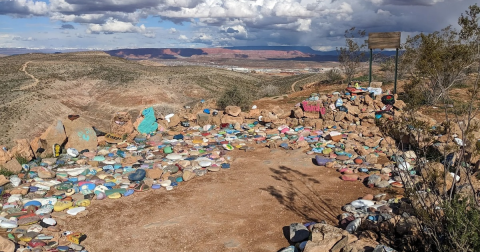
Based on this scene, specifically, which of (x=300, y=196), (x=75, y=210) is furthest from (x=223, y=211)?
(x=75, y=210)

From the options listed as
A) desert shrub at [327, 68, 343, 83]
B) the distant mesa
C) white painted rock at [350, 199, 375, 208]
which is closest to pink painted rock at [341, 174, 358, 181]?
white painted rock at [350, 199, 375, 208]

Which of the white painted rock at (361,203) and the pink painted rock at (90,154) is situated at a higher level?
the pink painted rock at (90,154)

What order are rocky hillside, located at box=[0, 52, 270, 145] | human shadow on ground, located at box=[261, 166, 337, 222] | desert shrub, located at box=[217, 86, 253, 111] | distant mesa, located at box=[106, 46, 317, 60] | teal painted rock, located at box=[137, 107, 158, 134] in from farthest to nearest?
distant mesa, located at box=[106, 46, 317, 60], rocky hillside, located at box=[0, 52, 270, 145], desert shrub, located at box=[217, 86, 253, 111], teal painted rock, located at box=[137, 107, 158, 134], human shadow on ground, located at box=[261, 166, 337, 222]

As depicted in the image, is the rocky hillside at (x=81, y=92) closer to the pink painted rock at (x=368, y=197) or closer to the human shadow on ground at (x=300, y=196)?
the human shadow on ground at (x=300, y=196)

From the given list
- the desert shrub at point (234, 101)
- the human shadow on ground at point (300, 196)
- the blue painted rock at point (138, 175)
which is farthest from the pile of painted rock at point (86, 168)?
the desert shrub at point (234, 101)

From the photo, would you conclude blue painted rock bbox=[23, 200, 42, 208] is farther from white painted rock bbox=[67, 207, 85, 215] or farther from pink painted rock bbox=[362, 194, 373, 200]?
pink painted rock bbox=[362, 194, 373, 200]

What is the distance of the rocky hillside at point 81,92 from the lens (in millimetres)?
19719

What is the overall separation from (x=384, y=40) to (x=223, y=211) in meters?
11.1

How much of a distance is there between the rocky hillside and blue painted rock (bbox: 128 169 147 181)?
38.9 feet

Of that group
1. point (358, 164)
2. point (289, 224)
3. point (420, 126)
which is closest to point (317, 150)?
point (358, 164)

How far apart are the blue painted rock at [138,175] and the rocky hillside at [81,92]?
38.9ft

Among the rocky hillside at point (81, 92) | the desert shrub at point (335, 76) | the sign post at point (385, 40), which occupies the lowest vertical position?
the rocky hillside at point (81, 92)

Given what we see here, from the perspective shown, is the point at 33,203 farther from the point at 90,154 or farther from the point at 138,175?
the point at 90,154

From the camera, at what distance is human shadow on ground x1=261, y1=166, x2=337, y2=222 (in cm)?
586
